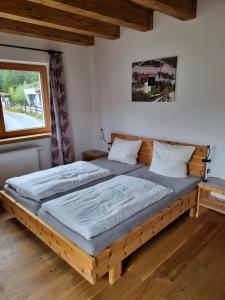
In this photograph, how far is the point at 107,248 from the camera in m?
1.68

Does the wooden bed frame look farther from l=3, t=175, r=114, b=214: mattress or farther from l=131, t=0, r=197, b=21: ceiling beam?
l=131, t=0, r=197, b=21: ceiling beam

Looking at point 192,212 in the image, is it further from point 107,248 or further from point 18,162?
point 18,162

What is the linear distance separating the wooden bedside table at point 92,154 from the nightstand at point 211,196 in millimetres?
1804

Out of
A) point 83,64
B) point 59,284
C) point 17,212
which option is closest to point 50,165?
point 17,212

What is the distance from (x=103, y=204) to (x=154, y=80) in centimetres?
199

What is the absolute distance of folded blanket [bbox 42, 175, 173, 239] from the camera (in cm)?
176

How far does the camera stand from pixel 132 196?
85.4 inches

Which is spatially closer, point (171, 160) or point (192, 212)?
point (192, 212)

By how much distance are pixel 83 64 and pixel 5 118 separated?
5.37 feet

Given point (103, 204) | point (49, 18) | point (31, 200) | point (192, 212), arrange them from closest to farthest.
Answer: point (103, 204)
point (31, 200)
point (49, 18)
point (192, 212)

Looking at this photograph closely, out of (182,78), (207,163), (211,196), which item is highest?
(182,78)

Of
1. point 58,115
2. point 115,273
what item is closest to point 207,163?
point 115,273

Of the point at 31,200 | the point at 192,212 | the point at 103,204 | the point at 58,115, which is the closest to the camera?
the point at 103,204

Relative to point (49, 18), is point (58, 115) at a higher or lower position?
lower
